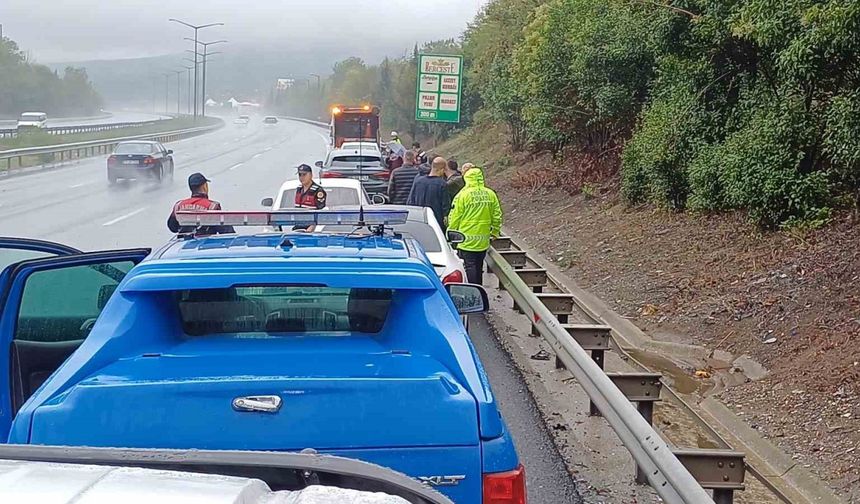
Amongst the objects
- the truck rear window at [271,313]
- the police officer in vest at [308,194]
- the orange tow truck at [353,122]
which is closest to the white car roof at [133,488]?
the truck rear window at [271,313]

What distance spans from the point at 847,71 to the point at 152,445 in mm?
10179

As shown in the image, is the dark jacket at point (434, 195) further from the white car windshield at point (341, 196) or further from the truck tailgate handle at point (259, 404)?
the truck tailgate handle at point (259, 404)

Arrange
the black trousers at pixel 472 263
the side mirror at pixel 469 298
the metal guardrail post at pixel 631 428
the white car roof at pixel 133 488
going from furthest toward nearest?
1. the black trousers at pixel 472 263
2. the side mirror at pixel 469 298
3. the metal guardrail post at pixel 631 428
4. the white car roof at pixel 133 488

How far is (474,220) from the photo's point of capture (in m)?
12.4

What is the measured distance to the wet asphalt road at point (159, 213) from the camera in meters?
7.54

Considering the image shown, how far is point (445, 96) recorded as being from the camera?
106 ft

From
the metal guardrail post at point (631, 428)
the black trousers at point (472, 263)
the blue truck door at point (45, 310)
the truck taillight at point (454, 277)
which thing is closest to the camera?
the metal guardrail post at point (631, 428)

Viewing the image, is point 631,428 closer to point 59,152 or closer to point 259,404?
point 259,404

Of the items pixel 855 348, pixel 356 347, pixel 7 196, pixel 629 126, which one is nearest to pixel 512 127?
pixel 629 126

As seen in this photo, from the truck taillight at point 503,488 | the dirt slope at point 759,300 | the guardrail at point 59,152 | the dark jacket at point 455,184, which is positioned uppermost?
the truck taillight at point 503,488

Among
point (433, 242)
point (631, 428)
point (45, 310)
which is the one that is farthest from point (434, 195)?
point (45, 310)

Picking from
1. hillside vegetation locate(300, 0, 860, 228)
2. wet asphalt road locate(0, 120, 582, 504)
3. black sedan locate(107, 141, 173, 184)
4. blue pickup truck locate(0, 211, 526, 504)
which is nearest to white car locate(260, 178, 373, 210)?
wet asphalt road locate(0, 120, 582, 504)

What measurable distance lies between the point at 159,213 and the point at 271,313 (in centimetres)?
2136

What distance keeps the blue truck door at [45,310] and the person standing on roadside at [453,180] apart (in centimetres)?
994
